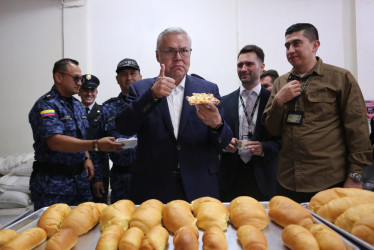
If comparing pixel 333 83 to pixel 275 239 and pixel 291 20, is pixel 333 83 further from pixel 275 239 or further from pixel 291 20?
pixel 291 20

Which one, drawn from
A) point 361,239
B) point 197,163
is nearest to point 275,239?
point 361,239

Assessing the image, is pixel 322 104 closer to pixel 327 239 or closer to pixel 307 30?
pixel 307 30

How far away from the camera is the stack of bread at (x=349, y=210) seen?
0.77 m

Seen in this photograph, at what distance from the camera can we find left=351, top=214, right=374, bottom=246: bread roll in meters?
0.75

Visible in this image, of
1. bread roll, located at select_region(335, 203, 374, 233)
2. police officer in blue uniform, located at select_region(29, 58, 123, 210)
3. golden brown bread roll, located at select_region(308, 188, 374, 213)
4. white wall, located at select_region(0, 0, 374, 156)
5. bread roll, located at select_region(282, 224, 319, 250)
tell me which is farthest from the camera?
white wall, located at select_region(0, 0, 374, 156)

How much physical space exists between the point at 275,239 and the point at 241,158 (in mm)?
1420

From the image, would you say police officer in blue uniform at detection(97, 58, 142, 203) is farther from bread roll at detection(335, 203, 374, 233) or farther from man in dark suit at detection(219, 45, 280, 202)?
bread roll at detection(335, 203, 374, 233)

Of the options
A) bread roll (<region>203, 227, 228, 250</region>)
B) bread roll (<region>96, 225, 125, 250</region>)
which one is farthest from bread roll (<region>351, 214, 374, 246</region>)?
bread roll (<region>96, 225, 125, 250</region>)

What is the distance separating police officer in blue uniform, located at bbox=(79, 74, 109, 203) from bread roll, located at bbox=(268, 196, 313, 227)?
2048 millimetres

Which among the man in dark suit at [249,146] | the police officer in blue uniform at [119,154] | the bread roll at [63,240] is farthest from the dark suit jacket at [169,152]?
the police officer in blue uniform at [119,154]

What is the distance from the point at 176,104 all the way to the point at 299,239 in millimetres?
1047

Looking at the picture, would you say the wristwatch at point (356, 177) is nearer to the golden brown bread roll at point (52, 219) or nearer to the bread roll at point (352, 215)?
the bread roll at point (352, 215)

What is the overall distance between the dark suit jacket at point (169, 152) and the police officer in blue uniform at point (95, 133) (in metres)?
1.23

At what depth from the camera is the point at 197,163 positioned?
1523 mm
